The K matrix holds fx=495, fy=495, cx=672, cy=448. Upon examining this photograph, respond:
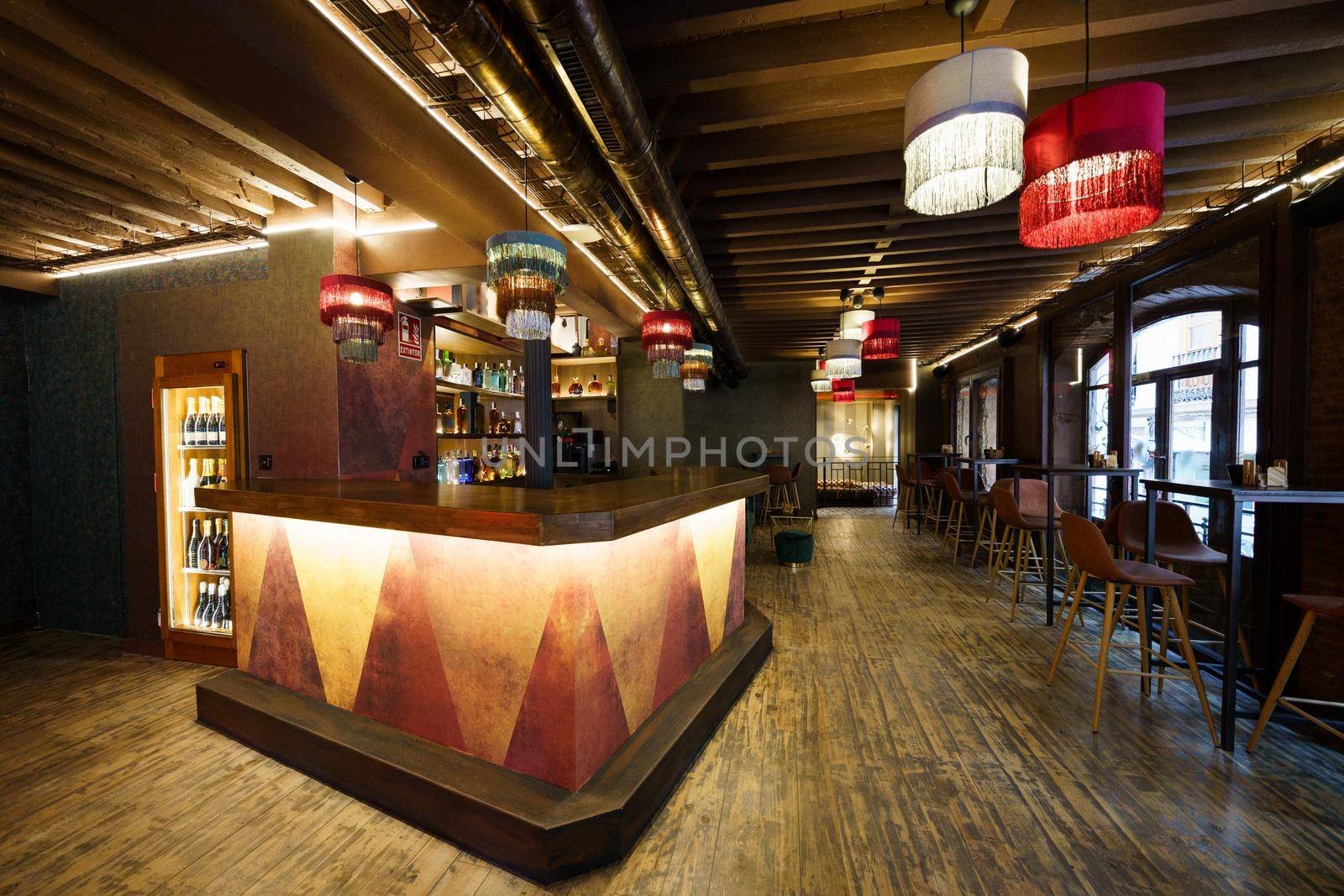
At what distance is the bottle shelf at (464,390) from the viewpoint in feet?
15.4

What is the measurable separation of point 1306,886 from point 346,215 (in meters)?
5.81

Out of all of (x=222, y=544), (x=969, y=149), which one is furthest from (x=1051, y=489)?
(x=222, y=544)

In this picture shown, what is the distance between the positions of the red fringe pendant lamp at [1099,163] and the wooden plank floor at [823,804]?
232 cm

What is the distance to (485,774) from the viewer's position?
1968 millimetres

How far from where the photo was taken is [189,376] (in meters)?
3.63

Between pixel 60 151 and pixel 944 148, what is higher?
pixel 60 151

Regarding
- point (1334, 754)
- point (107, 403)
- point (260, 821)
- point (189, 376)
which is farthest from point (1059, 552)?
point (107, 403)

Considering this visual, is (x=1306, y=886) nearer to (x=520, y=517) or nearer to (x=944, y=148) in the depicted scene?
(x=944, y=148)

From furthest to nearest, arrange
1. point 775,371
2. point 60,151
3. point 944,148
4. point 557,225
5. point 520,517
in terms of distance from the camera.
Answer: point 775,371 → point 557,225 → point 60,151 → point 520,517 → point 944,148

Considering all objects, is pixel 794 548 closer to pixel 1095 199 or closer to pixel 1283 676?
pixel 1283 676

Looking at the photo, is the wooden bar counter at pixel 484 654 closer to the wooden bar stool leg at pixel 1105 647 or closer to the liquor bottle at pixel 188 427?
the liquor bottle at pixel 188 427

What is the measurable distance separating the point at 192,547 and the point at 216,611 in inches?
20.6

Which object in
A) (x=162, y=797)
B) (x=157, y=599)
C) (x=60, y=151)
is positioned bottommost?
(x=162, y=797)

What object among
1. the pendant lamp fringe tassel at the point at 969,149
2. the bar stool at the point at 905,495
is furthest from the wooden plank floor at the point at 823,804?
the bar stool at the point at 905,495
